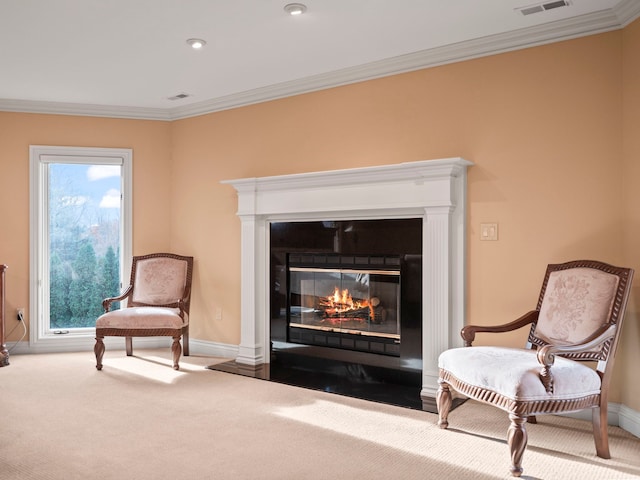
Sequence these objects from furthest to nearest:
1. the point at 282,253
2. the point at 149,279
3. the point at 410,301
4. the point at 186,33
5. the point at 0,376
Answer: the point at 149,279
the point at 282,253
the point at 0,376
the point at 410,301
the point at 186,33

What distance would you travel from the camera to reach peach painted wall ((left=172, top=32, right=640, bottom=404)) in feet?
10.4

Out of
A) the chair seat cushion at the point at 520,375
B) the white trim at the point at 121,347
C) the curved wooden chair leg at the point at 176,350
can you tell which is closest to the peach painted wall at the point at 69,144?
the white trim at the point at 121,347

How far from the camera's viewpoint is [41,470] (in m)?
2.47

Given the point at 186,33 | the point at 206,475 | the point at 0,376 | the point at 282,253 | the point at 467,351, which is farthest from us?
the point at 282,253

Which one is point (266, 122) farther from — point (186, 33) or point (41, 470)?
point (41, 470)

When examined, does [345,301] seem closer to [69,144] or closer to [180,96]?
[180,96]

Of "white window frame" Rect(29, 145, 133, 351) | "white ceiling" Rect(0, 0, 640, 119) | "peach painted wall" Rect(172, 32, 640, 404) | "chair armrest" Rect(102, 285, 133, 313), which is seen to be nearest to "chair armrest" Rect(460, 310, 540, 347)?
"peach painted wall" Rect(172, 32, 640, 404)

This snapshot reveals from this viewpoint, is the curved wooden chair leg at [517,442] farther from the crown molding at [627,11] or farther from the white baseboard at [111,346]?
the white baseboard at [111,346]

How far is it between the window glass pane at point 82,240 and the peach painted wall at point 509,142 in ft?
6.61

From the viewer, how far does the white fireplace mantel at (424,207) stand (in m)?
A: 3.62

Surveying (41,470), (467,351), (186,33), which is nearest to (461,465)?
(467,351)

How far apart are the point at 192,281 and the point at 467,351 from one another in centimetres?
317

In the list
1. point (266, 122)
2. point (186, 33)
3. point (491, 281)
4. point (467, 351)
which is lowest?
point (467, 351)

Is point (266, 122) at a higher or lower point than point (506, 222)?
higher
